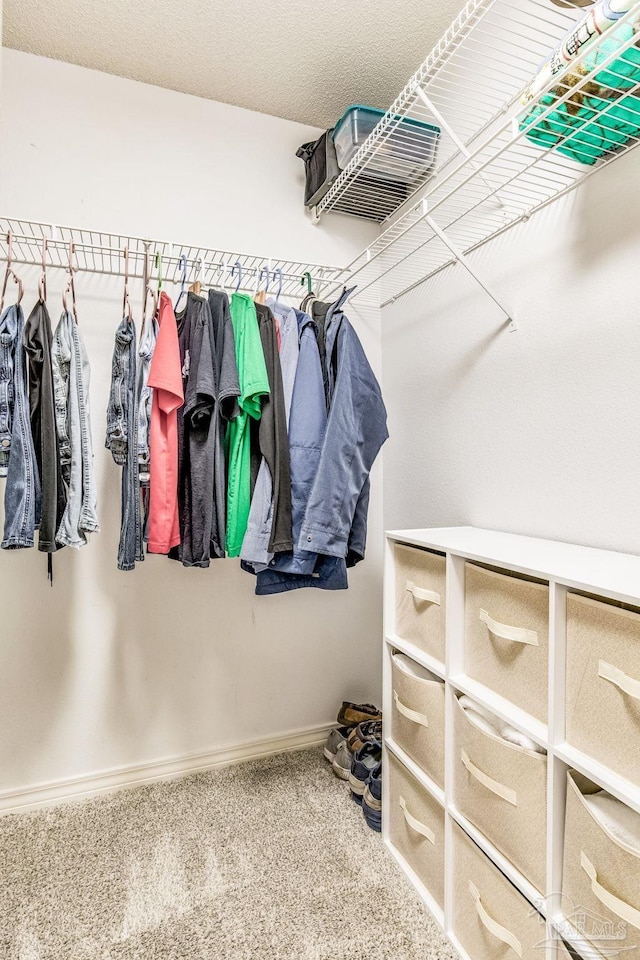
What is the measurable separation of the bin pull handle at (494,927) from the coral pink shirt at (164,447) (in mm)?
1127

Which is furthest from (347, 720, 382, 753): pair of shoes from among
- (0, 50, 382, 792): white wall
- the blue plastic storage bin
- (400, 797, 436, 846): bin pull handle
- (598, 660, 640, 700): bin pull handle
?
the blue plastic storage bin

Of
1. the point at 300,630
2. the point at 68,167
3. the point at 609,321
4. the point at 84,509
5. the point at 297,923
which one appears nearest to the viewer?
the point at 609,321

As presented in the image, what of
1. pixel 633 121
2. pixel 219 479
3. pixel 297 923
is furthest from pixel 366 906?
pixel 633 121

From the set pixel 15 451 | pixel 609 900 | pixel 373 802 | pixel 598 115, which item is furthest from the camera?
pixel 373 802

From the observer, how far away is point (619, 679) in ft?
2.93

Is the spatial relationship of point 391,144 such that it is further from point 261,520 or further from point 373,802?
point 373,802

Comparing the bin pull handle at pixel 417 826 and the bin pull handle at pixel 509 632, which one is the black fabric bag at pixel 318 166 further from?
the bin pull handle at pixel 417 826

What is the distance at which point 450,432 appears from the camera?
6.05 ft

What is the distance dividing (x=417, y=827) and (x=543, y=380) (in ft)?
4.17

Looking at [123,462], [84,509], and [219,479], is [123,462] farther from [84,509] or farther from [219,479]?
[219,479]

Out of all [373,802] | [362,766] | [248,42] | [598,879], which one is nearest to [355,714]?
[362,766]

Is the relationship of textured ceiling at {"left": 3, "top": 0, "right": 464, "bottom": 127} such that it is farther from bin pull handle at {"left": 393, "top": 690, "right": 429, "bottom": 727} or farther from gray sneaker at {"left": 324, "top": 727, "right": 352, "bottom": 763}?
gray sneaker at {"left": 324, "top": 727, "right": 352, "bottom": 763}

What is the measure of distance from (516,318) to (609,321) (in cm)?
32

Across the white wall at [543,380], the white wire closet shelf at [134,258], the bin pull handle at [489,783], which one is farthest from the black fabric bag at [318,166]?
the bin pull handle at [489,783]
